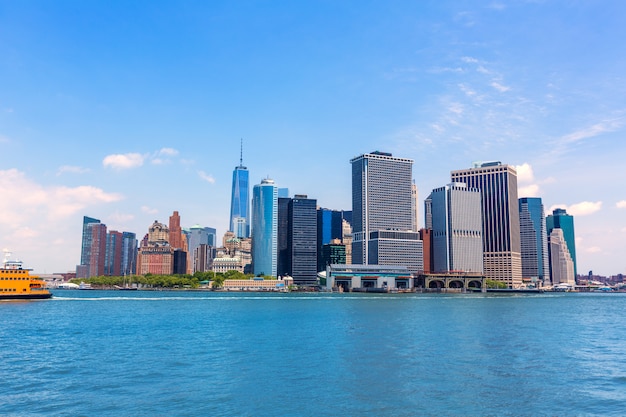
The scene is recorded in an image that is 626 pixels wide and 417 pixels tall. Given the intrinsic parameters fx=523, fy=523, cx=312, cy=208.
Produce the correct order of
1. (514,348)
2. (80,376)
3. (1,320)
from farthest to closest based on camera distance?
(1,320)
(514,348)
(80,376)

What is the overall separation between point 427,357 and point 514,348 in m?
13.7

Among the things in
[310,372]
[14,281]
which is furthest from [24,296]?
[310,372]

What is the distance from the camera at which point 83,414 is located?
108ft

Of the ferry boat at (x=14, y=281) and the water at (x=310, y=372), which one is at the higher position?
the ferry boat at (x=14, y=281)

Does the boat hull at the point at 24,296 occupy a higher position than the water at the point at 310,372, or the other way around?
the boat hull at the point at 24,296

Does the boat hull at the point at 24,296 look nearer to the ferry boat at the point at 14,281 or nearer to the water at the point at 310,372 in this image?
the ferry boat at the point at 14,281

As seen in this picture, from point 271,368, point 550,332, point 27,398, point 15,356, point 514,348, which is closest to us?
point 27,398

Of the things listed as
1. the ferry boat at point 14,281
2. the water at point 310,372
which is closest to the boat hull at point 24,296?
the ferry boat at point 14,281

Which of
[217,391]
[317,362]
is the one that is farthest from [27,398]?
[317,362]

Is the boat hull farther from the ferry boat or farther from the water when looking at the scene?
the water

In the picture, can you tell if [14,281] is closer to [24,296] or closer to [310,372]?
[24,296]

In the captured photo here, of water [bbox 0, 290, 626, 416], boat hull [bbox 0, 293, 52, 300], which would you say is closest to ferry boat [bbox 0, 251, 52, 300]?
boat hull [bbox 0, 293, 52, 300]

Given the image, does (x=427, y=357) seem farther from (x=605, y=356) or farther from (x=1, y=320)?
(x=1, y=320)

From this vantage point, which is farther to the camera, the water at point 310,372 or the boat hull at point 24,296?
the boat hull at point 24,296
